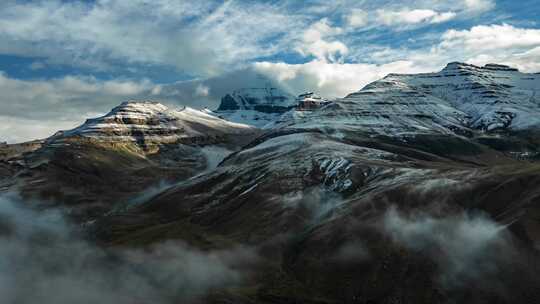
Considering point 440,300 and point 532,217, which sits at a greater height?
point 532,217

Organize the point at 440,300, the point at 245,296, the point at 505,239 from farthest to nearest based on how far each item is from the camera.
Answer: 1. the point at 245,296
2. the point at 505,239
3. the point at 440,300

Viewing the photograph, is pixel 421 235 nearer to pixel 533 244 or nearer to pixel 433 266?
pixel 433 266

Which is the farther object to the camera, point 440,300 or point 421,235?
point 421,235

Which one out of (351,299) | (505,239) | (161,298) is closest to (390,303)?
(351,299)

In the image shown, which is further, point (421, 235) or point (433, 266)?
point (421, 235)

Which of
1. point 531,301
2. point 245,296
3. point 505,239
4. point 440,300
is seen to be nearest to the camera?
point 531,301

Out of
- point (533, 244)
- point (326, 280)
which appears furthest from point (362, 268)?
point (533, 244)

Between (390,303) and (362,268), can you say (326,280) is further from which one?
(390,303)

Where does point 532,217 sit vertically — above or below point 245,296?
above
